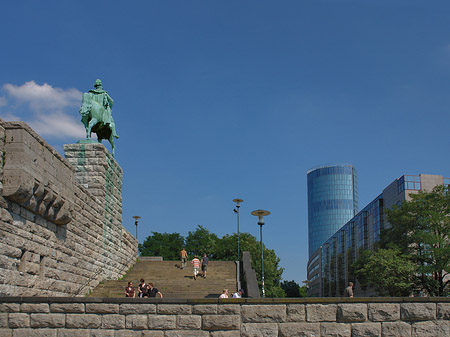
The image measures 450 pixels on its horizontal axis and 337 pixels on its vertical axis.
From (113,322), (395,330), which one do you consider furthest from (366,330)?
(113,322)

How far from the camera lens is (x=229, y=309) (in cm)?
941

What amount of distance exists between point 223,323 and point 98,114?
15.4 m

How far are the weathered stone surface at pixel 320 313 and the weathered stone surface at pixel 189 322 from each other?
2.01 m

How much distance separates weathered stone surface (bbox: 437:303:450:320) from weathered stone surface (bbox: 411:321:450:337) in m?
0.11

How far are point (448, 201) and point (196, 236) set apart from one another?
3738 centimetres

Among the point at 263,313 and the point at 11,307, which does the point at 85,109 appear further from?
the point at 263,313

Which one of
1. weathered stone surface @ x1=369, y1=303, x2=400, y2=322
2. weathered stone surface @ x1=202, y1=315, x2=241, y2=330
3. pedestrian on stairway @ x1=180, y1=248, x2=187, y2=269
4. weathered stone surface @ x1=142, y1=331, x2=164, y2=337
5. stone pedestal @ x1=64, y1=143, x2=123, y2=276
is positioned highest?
stone pedestal @ x1=64, y1=143, x2=123, y2=276

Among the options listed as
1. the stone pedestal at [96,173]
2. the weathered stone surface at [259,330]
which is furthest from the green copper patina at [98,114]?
the weathered stone surface at [259,330]

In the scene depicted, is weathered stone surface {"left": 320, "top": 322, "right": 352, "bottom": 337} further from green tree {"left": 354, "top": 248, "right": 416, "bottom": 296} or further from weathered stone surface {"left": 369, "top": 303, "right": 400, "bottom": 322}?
green tree {"left": 354, "top": 248, "right": 416, "bottom": 296}

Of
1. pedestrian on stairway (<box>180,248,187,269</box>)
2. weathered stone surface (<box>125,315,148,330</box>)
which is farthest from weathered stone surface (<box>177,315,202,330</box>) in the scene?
pedestrian on stairway (<box>180,248,187,269</box>)

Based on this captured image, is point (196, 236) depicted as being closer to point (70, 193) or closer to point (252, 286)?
point (252, 286)

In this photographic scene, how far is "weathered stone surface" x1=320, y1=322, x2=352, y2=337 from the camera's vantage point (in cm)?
933

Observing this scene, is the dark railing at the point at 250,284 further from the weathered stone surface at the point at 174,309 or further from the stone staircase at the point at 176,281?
the weathered stone surface at the point at 174,309

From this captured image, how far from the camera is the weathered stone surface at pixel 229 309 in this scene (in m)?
9.39
